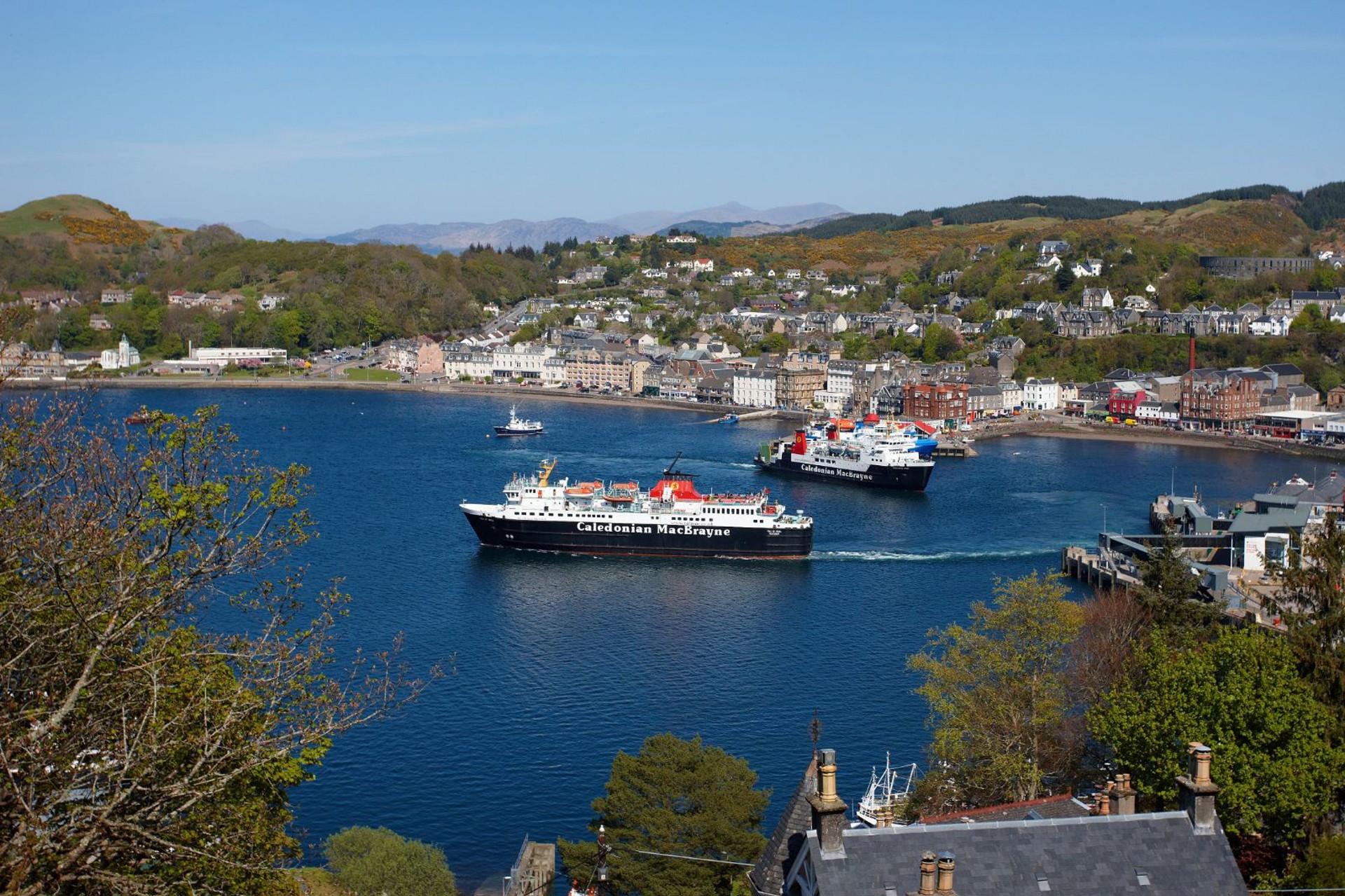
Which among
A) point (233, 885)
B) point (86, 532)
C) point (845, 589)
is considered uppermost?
point (86, 532)

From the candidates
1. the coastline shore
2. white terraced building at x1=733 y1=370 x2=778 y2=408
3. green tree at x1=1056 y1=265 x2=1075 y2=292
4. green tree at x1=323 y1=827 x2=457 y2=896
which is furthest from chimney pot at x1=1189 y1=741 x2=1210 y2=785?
green tree at x1=1056 y1=265 x2=1075 y2=292

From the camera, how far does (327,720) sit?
5.47 meters

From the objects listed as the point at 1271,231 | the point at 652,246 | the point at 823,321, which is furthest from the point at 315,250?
the point at 1271,231

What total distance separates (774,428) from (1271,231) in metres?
50.4

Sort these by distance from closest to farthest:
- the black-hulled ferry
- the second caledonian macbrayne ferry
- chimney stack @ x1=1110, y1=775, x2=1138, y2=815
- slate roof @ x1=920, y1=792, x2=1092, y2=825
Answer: chimney stack @ x1=1110, y1=775, x2=1138, y2=815 → slate roof @ x1=920, y1=792, x2=1092, y2=825 → the second caledonian macbrayne ferry → the black-hulled ferry

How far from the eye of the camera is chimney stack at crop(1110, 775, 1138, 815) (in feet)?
22.1

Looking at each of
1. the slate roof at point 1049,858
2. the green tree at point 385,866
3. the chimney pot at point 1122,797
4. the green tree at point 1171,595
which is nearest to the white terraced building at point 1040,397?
the green tree at point 1171,595

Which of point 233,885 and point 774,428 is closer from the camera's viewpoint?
point 233,885

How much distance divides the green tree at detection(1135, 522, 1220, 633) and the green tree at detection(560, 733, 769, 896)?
16.5ft

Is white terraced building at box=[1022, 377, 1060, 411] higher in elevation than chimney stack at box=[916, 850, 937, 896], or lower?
lower

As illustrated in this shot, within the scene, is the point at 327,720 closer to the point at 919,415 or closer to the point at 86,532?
the point at 86,532

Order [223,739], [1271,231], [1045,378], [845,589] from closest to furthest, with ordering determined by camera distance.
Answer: [223,739] < [845,589] < [1045,378] < [1271,231]

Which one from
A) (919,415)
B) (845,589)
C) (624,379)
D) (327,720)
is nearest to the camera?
(327,720)

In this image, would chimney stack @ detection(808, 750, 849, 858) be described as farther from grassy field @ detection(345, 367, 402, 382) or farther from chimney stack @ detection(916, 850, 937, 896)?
grassy field @ detection(345, 367, 402, 382)
